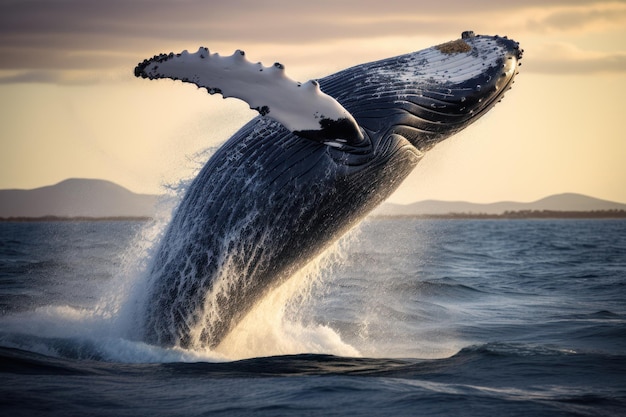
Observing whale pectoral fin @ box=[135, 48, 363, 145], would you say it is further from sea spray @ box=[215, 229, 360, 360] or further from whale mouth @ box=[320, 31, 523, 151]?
sea spray @ box=[215, 229, 360, 360]

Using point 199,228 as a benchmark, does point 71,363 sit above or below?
below

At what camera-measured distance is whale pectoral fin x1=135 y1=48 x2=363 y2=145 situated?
7.13 meters

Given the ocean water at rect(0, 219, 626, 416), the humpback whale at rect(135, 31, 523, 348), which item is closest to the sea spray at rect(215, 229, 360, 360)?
the ocean water at rect(0, 219, 626, 416)

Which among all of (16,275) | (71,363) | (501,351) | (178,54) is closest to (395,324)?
(501,351)

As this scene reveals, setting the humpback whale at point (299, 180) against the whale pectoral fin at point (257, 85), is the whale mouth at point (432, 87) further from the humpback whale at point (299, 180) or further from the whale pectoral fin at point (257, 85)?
the whale pectoral fin at point (257, 85)

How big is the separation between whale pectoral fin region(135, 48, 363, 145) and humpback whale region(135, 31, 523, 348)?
124mm

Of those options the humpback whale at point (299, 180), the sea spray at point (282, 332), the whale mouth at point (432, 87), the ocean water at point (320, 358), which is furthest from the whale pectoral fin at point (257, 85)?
the ocean water at point (320, 358)

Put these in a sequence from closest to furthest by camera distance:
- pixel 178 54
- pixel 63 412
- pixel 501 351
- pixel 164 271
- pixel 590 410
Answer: pixel 63 412, pixel 590 410, pixel 178 54, pixel 164 271, pixel 501 351

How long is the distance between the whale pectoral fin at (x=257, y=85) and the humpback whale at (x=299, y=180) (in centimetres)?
12

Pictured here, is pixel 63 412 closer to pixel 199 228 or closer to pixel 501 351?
pixel 199 228

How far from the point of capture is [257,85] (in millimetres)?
7176

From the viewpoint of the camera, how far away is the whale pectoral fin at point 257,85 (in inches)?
281

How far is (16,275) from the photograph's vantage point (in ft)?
59.8

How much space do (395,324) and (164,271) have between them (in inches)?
193
